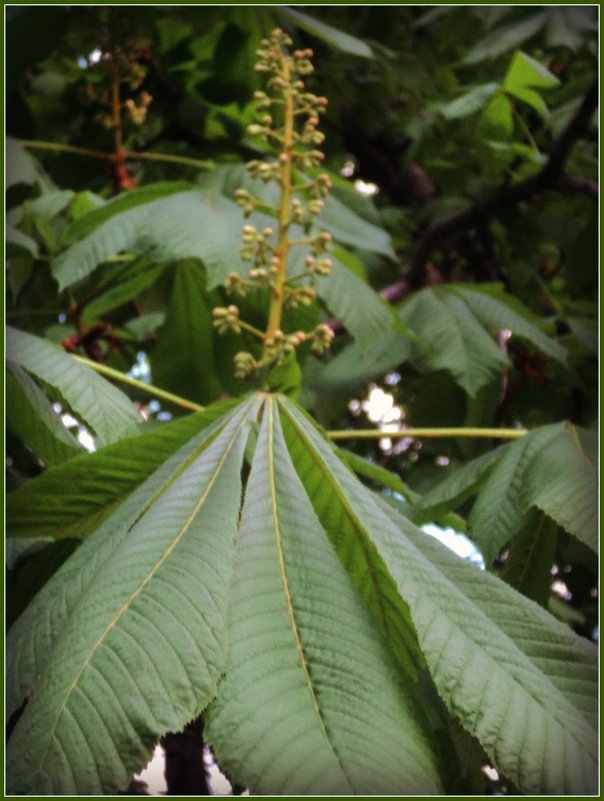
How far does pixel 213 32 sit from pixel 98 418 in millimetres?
1221

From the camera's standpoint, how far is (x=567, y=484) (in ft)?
2.74

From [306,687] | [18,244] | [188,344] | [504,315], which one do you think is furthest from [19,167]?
[306,687]

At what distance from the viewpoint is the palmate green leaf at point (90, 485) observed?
738 millimetres

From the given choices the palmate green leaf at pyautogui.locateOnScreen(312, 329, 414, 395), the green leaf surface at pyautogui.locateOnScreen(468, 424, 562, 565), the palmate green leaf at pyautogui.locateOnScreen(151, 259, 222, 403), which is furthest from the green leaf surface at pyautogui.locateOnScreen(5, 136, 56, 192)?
the green leaf surface at pyautogui.locateOnScreen(468, 424, 562, 565)

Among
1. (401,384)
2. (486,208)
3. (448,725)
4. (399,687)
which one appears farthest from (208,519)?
(401,384)

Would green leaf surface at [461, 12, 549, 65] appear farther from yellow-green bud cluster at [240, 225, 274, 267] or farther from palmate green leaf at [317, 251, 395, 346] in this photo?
yellow-green bud cluster at [240, 225, 274, 267]

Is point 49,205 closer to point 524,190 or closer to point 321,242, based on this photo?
point 321,242

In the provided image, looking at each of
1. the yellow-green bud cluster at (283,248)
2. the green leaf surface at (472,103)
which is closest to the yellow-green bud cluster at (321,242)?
the yellow-green bud cluster at (283,248)

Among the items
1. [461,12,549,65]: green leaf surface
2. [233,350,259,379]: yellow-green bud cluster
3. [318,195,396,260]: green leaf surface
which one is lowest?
[233,350,259,379]: yellow-green bud cluster

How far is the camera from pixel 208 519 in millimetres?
609

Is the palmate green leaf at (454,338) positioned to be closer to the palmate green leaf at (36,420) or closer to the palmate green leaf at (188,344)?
the palmate green leaf at (188,344)

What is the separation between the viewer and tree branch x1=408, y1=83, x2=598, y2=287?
158 centimetres

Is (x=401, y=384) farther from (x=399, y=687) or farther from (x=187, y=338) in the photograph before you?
(x=399, y=687)

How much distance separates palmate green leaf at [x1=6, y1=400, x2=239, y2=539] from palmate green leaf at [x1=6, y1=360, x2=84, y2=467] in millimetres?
104
